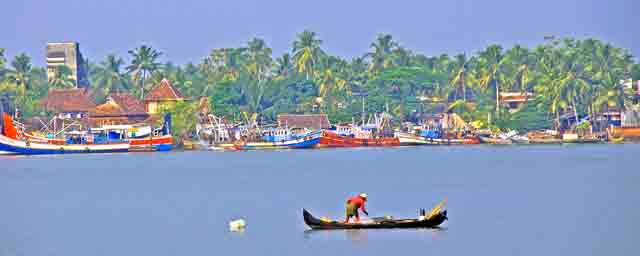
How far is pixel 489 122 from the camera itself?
141 meters

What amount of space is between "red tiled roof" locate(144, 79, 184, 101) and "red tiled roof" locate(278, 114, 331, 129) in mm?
11190

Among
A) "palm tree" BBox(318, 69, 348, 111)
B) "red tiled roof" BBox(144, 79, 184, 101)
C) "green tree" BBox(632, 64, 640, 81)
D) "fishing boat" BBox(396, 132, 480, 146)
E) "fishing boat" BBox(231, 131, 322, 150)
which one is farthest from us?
"green tree" BBox(632, 64, 640, 81)

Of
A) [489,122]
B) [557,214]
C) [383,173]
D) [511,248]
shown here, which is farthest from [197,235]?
[489,122]

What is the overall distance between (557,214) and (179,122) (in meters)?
81.8

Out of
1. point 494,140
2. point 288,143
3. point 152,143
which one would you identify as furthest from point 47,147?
point 494,140

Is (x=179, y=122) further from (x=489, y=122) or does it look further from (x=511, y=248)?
(x=511, y=248)

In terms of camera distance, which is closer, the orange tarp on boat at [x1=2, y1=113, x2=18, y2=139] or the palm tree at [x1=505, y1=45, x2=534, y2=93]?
the orange tarp on boat at [x1=2, y1=113, x2=18, y2=139]

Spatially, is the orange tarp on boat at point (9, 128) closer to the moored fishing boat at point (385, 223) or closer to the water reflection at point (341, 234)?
the water reflection at point (341, 234)

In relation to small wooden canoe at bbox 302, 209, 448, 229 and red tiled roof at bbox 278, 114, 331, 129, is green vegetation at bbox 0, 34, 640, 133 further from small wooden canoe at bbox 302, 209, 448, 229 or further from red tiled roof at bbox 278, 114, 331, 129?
small wooden canoe at bbox 302, 209, 448, 229

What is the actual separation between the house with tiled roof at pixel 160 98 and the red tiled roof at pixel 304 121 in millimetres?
10988

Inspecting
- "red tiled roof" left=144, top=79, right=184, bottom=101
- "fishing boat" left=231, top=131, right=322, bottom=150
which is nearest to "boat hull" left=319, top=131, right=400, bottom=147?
"fishing boat" left=231, top=131, right=322, bottom=150

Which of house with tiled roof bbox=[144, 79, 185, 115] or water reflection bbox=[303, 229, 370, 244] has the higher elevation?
house with tiled roof bbox=[144, 79, 185, 115]

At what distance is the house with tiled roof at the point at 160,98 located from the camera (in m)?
138

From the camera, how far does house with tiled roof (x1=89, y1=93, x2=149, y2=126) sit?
133750 millimetres
